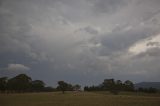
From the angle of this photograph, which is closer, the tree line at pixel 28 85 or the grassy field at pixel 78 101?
the grassy field at pixel 78 101

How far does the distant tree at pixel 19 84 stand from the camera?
142 meters

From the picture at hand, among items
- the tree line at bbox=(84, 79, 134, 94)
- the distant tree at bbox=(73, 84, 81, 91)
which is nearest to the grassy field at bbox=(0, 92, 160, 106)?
the tree line at bbox=(84, 79, 134, 94)

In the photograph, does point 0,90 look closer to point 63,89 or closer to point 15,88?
point 15,88

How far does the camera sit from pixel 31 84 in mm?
155375

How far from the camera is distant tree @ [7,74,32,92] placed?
142250 mm

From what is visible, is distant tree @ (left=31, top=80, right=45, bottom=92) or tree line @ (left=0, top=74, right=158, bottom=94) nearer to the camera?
tree line @ (left=0, top=74, right=158, bottom=94)

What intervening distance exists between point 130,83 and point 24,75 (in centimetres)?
6416

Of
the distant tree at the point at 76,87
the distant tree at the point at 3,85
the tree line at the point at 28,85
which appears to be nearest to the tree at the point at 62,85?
the tree line at the point at 28,85

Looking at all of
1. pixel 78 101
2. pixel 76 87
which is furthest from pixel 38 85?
pixel 78 101

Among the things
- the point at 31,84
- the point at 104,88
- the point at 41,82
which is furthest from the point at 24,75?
the point at 104,88

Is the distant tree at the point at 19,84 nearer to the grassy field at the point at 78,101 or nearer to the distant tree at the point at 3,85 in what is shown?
the distant tree at the point at 3,85

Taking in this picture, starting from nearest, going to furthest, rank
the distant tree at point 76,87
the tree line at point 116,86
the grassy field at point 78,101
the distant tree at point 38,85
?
the grassy field at point 78,101 < the tree line at point 116,86 < the distant tree at point 38,85 < the distant tree at point 76,87

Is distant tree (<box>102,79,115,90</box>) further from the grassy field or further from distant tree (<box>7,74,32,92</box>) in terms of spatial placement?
the grassy field

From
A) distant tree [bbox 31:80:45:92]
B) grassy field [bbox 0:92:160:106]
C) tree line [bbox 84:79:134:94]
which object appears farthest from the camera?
distant tree [bbox 31:80:45:92]
